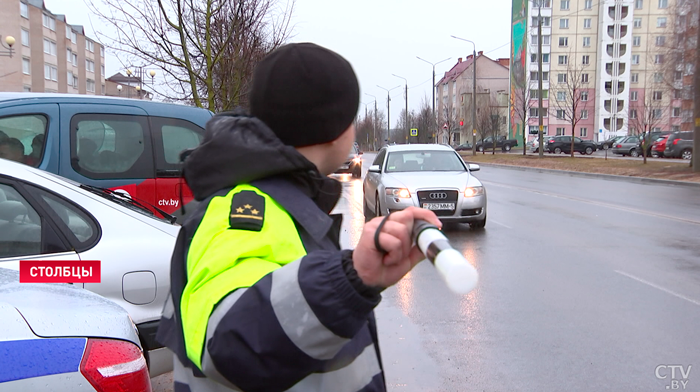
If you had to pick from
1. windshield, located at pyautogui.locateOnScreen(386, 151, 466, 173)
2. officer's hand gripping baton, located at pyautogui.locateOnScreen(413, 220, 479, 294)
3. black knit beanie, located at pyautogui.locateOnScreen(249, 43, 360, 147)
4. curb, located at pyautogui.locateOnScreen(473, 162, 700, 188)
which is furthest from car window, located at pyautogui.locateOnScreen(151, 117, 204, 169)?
curb, located at pyautogui.locateOnScreen(473, 162, 700, 188)

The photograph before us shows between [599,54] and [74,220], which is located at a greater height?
[599,54]

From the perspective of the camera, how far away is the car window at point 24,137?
4.84m

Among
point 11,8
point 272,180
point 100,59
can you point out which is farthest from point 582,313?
point 100,59

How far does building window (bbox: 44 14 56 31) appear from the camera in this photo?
69944 millimetres

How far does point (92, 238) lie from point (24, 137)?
7.75 feet

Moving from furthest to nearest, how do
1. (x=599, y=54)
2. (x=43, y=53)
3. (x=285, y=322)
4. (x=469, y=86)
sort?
(x=469, y=86) → (x=599, y=54) → (x=43, y=53) → (x=285, y=322)

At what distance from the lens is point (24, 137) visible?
484 centimetres

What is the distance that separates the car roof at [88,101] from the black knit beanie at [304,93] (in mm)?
4448

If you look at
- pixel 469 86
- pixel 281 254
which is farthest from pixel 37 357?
pixel 469 86

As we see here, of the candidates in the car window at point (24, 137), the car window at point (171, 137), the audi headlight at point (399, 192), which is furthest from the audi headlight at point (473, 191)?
the car window at point (24, 137)

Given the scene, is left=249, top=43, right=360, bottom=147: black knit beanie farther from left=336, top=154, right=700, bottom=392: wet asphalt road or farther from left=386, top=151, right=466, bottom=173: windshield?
left=386, top=151, right=466, bottom=173: windshield

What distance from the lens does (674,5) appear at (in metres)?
24.2

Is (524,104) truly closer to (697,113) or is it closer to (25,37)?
(697,113)

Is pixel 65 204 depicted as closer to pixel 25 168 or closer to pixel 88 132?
pixel 25 168
